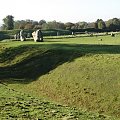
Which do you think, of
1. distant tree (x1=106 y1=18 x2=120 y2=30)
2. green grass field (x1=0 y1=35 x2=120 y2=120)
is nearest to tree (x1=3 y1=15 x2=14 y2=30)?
distant tree (x1=106 y1=18 x2=120 y2=30)

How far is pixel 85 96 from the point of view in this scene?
1079 inches

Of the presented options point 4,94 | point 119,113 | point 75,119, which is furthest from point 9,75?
point 75,119

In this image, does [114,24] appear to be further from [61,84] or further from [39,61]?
[61,84]

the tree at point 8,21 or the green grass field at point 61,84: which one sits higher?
the tree at point 8,21

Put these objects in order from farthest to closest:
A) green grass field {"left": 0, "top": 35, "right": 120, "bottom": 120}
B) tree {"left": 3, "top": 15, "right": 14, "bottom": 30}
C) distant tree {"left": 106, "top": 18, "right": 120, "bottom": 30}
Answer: tree {"left": 3, "top": 15, "right": 14, "bottom": 30} → distant tree {"left": 106, "top": 18, "right": 120, "bottom": 30} → green grass field {"left": 0, "top": 35, "right": 120, "bottom": 120}

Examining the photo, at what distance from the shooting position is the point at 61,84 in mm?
31125

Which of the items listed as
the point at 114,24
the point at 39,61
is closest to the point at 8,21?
the point at 114,24

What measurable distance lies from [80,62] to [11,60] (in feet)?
40.2

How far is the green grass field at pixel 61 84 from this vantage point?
20.0 meters

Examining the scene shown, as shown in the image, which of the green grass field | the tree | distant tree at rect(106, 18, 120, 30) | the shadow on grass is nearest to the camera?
the green grass field

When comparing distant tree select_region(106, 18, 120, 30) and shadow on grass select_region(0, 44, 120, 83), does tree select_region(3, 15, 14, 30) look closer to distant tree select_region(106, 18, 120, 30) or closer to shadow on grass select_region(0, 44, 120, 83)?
distant tree select_region(106, 18, 120, 30)

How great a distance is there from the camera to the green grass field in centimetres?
1995

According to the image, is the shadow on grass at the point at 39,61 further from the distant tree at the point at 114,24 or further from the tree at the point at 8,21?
the tree at the point at 8,21

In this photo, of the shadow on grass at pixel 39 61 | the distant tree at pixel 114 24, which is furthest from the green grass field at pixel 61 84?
the distant tree at pixel 114 24
